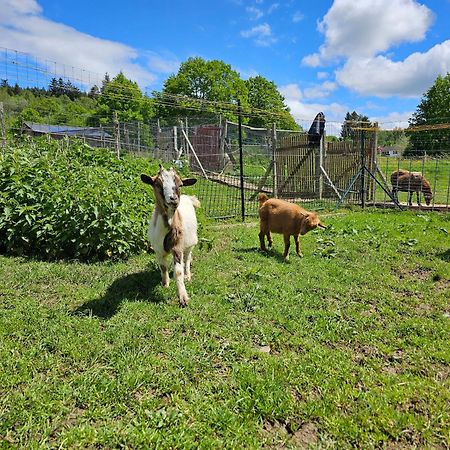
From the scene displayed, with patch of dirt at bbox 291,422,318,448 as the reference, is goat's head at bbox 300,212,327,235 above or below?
above

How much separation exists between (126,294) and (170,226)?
1049 mm

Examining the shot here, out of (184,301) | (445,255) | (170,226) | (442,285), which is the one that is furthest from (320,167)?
(184,301)

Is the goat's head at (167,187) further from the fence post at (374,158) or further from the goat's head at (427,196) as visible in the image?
the goat's head at (427,196)

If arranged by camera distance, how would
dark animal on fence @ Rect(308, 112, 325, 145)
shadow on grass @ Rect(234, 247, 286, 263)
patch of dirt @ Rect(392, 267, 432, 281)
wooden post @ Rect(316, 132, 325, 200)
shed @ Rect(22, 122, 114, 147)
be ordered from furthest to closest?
1. wooden post @ Rect(316, 132, 325, 200)
2. dark animal on fence @ Rect(308, 112, 325, 145)
3. shed @ Rect(22, 122, 114, 147)
4. shadow on grass @ Rect(234, 247, 286, 263)
5. patch of dirt @ Rect(392, 267, 432, 281)

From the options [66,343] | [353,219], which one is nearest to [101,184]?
[66,343]

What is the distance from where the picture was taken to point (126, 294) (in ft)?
15.5

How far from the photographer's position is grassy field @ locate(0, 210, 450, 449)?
253 centimetres

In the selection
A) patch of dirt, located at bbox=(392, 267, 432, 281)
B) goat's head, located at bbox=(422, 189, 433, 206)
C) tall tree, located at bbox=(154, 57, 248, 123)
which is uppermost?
tall tree, located at bbox=(154, 57, 248, 123)

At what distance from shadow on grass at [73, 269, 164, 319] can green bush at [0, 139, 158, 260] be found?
92 cm

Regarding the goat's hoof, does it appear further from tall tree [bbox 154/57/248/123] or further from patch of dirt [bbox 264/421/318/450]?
tall tree [bbox 154/57/248/123]

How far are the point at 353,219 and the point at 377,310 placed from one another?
6.23 meters

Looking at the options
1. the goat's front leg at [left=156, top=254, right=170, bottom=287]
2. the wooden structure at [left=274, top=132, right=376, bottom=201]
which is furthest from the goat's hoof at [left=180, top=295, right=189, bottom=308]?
the wooden structure at [left=274, top=132, right=376, bottom=201]

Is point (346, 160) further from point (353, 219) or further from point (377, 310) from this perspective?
point (377, 310)

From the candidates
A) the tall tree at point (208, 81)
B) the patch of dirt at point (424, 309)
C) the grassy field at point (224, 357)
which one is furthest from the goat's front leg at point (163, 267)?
the tall tree at point (208, 81)
